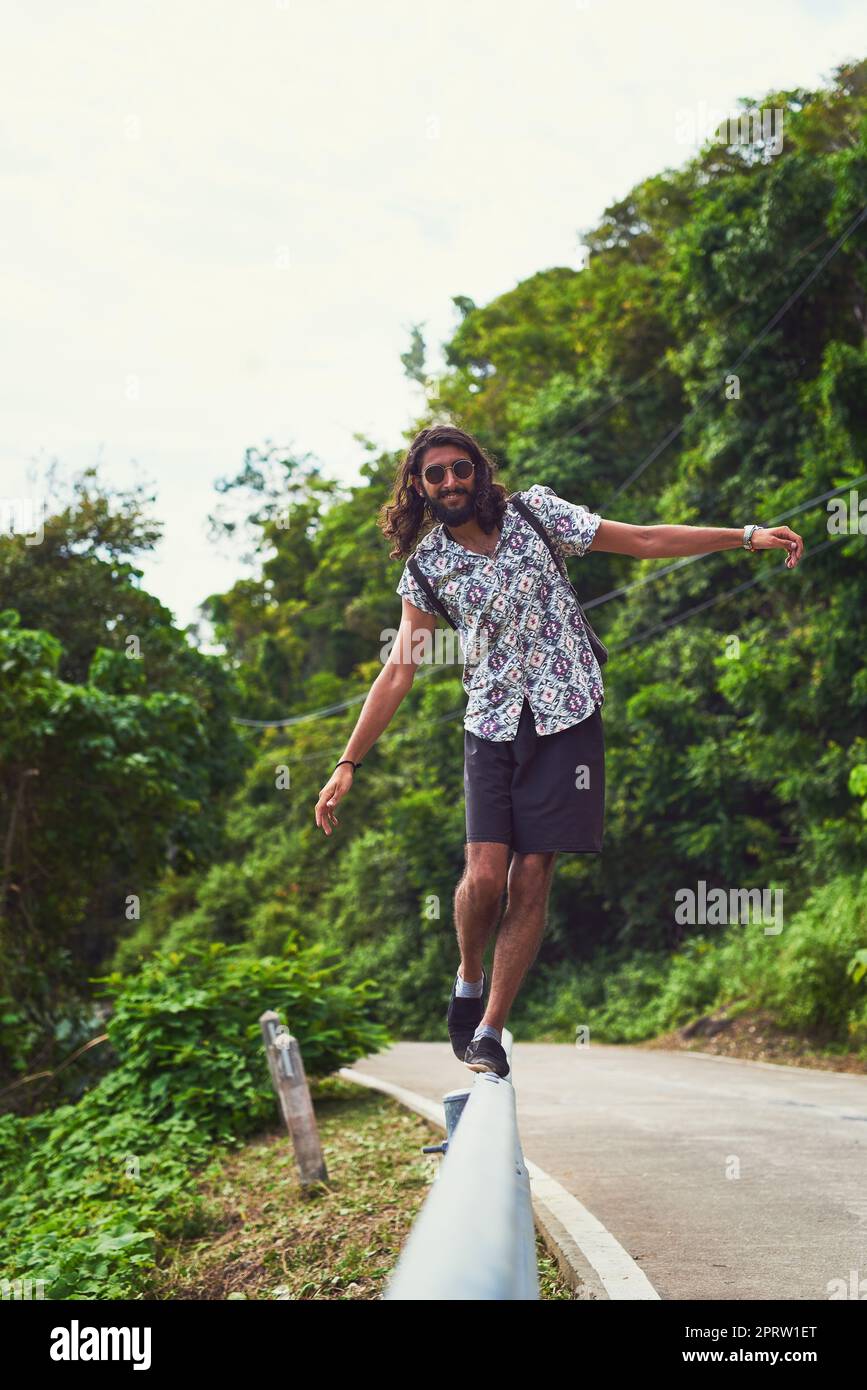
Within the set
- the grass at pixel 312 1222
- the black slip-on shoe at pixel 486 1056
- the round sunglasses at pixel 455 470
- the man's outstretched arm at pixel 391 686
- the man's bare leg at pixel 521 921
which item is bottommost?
the grass at pixel 312 1222

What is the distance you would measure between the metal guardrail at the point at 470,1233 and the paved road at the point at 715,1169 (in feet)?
6.03

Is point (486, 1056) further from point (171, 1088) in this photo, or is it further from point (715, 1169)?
point (171, 1088)

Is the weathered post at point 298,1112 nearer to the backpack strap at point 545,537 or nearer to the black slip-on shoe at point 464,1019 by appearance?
the black slip-on shoe at point 464,1019

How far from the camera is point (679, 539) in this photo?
13.5 feet

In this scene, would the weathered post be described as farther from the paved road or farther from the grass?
the paved road

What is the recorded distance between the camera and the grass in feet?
17.9

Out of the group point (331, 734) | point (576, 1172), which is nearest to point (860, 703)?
point (576, 1172)

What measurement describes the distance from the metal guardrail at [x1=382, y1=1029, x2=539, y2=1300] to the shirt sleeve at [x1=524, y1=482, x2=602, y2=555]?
2.20 metres

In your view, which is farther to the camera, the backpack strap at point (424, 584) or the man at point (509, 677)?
the backpack strap at point (424, 584)

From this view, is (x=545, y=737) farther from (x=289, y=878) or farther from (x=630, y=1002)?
(x=289, y=878)

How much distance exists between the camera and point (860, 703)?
18.1 meters

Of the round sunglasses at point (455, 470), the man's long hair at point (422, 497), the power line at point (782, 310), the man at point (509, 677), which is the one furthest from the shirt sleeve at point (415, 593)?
the power line at point (782, 310)

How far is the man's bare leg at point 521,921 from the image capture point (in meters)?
4.06

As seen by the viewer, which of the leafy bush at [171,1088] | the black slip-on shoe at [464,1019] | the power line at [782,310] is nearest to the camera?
the black slip-on shoe at [464,1019]
